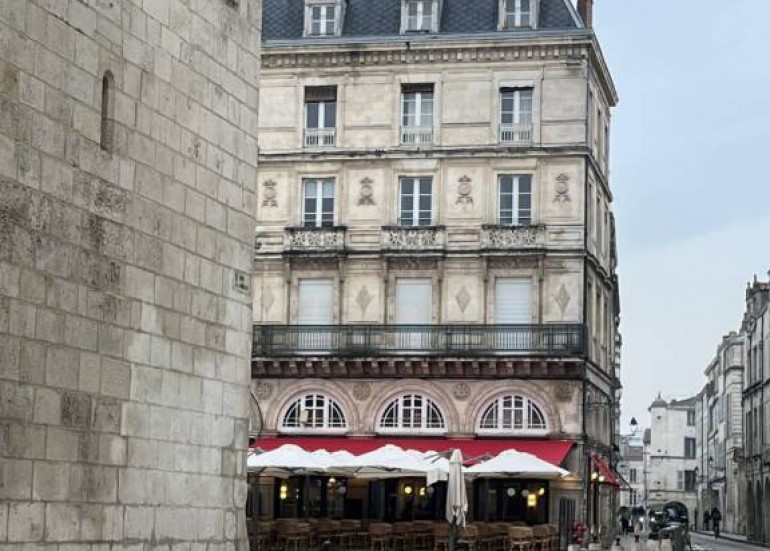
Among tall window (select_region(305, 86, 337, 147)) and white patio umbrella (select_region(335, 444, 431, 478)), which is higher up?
tall window (select_region(305, 86, 337, 147))

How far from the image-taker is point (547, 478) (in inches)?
1565

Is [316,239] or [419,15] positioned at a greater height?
[419,15]

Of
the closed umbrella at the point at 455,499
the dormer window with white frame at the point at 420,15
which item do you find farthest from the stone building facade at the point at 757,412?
the closed umbrella at the point at 455,499

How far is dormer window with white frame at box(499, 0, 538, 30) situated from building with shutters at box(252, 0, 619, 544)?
0.15ft

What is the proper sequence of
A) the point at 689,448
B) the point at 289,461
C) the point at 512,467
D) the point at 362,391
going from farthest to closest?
the point at 689,448 → the point at 362,391 → the point at 512,467 → the point at 289,461

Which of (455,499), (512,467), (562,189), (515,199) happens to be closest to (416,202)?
(515,199)

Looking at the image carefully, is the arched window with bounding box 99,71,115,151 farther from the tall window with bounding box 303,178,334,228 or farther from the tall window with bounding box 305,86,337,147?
the tall window with bounding box 305,86,337,147

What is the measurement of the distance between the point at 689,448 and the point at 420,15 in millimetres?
81258

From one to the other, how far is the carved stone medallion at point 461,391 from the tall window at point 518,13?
9.69 metres

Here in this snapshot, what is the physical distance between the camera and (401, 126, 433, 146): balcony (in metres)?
41.9

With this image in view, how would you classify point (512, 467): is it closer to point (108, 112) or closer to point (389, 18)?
point (389, 18)

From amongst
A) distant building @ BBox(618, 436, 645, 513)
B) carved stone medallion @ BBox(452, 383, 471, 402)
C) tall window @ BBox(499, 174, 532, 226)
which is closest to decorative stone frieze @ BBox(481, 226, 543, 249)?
tall window @ BBox(499, 174, 532, 226)

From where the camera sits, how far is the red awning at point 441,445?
39.5 metres

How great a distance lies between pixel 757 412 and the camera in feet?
213
